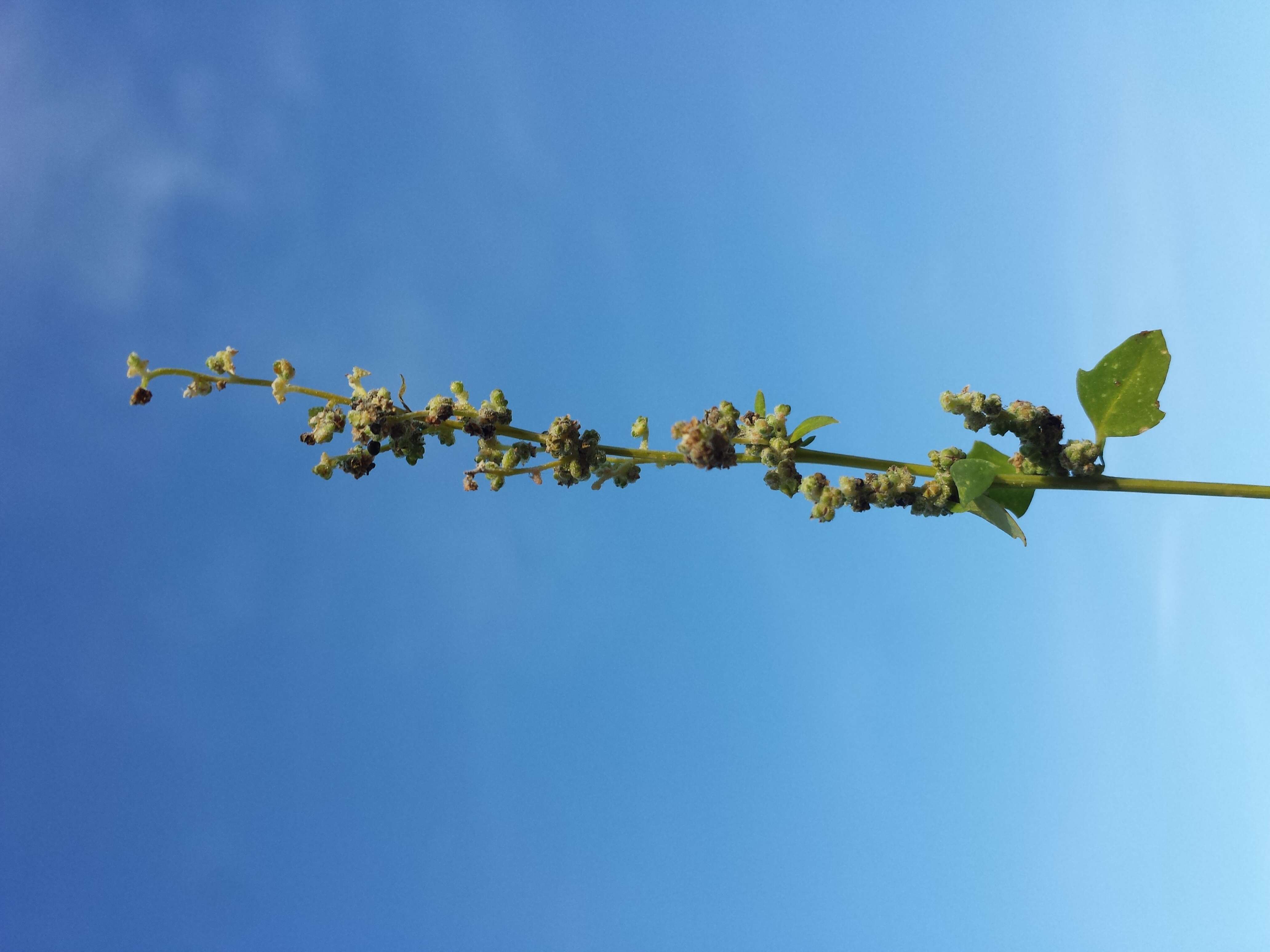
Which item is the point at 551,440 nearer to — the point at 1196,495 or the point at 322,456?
the point at 322,456

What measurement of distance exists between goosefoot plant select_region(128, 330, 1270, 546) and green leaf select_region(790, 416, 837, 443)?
43mm

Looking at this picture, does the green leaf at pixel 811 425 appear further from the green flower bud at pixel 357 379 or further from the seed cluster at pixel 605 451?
the green flower bud at pixel 357 379

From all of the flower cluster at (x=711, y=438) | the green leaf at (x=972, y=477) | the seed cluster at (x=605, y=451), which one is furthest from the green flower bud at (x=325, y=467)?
the green leaf at (x=972, y=477)

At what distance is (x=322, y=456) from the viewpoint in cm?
442

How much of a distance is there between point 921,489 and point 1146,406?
1.34m

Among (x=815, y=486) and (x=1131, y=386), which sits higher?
(x=1131, y=386)

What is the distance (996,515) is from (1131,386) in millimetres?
1010

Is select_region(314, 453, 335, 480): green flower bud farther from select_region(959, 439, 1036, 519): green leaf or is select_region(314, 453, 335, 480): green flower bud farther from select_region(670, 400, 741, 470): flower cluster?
select_region(959, 439, 1036, 519): green leaf

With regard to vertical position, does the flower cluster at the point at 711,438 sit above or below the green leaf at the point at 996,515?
above

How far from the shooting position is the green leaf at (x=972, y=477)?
4.02m

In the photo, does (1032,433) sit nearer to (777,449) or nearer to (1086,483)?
(1086,483)

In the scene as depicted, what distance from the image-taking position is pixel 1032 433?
4.31m

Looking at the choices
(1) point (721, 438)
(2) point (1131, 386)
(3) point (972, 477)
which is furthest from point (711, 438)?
(2) point (1131, 386)

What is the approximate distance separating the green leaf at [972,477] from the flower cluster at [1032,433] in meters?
0.33
